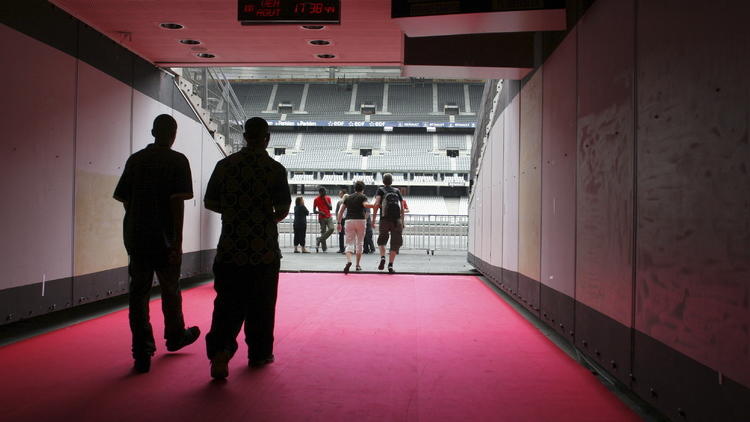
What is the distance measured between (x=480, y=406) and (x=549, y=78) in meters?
3.13

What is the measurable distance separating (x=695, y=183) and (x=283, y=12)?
4.22m

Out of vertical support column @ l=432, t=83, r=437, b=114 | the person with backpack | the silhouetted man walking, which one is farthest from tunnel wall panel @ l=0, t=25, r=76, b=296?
vertical support column @ l=432, t=83, r=437, b=114

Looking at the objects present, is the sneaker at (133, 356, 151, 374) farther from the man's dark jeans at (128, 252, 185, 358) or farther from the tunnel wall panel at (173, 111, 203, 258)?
the tunnel wall panel at (173, 111, 203, 258)

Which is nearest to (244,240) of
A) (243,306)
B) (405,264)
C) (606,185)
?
(243,306)

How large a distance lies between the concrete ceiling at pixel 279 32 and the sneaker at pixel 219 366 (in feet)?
9.62

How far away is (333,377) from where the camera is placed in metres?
3.52

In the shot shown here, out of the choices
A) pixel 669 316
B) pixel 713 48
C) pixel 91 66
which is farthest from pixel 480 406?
pixel 91 66

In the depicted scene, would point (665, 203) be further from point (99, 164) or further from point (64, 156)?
point (99, 164)

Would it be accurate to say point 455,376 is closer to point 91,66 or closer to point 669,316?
point 669,316

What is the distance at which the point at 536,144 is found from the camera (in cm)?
539

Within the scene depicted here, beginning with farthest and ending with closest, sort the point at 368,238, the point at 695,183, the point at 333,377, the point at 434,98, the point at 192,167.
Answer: the point at 434,98
the point at 368,238
the point at 192,167
the point at 333,377
the point at 695,183

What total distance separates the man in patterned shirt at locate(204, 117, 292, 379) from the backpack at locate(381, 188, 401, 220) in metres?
5.98

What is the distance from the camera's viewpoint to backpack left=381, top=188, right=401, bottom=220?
9.59 m

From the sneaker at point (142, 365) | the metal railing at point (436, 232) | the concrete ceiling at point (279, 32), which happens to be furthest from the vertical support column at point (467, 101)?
the sneaker at point (142, 365)
